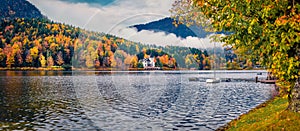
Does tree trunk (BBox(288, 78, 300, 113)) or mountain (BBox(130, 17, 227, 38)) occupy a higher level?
mountain (BBox(130, 17, 227, 38))

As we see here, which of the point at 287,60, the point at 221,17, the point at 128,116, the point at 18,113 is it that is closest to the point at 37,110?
the point at 18,113

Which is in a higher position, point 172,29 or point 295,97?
point 172,29

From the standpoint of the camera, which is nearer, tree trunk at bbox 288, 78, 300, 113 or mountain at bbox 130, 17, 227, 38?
tree trunk at bbox 288, 78, 300, 113

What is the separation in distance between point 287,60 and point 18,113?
30.4 metres

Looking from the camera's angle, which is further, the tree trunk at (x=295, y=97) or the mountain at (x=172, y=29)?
the mountain at (x=172, y=29)

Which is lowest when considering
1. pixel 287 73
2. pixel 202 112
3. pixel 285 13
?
pixel 202 112

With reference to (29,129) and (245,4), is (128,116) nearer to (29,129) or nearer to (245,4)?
(29,129)

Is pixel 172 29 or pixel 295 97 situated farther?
pixel 172 29

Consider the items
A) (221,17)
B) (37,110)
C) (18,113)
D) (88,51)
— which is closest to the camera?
(221,17)

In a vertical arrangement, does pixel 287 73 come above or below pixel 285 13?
below

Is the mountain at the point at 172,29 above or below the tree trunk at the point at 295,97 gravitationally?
above

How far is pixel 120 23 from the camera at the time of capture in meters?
33.8

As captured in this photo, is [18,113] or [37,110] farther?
[37,110]

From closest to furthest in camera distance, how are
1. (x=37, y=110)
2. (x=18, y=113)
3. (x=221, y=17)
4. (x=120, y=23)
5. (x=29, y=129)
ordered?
(x=221, y=17), (x=29, y=129), (x=120, y=23), (x=18, y=113), (x=37, y=110)
